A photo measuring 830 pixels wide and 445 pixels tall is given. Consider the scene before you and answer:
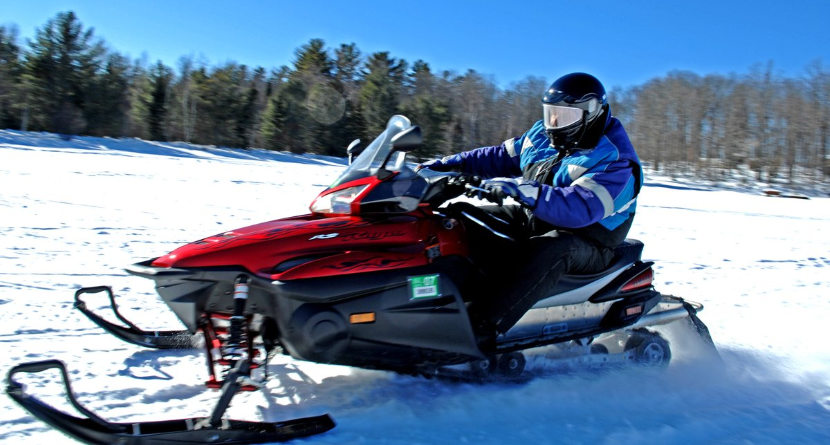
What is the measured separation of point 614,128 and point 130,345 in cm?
299

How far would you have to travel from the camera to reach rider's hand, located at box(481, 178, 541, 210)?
279 cm

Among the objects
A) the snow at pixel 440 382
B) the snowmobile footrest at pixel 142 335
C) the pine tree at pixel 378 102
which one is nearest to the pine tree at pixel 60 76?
the pine tree at pixel 378 102

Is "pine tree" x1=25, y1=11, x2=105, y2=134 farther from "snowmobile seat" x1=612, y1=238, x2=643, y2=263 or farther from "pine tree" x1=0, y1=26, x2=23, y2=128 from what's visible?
"snowmobile seat" x1=612, y1=238, x2=643, y2=263

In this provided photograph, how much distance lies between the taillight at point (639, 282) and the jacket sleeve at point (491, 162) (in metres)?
0.98

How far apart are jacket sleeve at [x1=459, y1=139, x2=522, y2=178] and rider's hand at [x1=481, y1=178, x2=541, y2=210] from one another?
1.04 meters

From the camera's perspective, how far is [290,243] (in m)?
2.65

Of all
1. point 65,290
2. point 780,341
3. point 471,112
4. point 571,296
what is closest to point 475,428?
point 571,296

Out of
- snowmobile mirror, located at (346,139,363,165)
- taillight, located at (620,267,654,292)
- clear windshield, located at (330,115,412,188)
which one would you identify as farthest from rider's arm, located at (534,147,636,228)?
snowmobile mirror, located at (346,139,363,165)

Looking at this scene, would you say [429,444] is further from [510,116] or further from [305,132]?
[510,116]

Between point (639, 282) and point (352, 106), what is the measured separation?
121 feet

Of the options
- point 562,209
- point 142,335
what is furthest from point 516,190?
point 142,335

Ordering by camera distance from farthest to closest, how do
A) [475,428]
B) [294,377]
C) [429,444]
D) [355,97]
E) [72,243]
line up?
[355,97]
[72,243]
[294,377]
[475,428]
[429,444]

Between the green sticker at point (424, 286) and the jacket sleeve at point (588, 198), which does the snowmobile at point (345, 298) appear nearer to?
the green sticker at point (424, 286)

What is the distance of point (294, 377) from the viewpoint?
3168 mm
